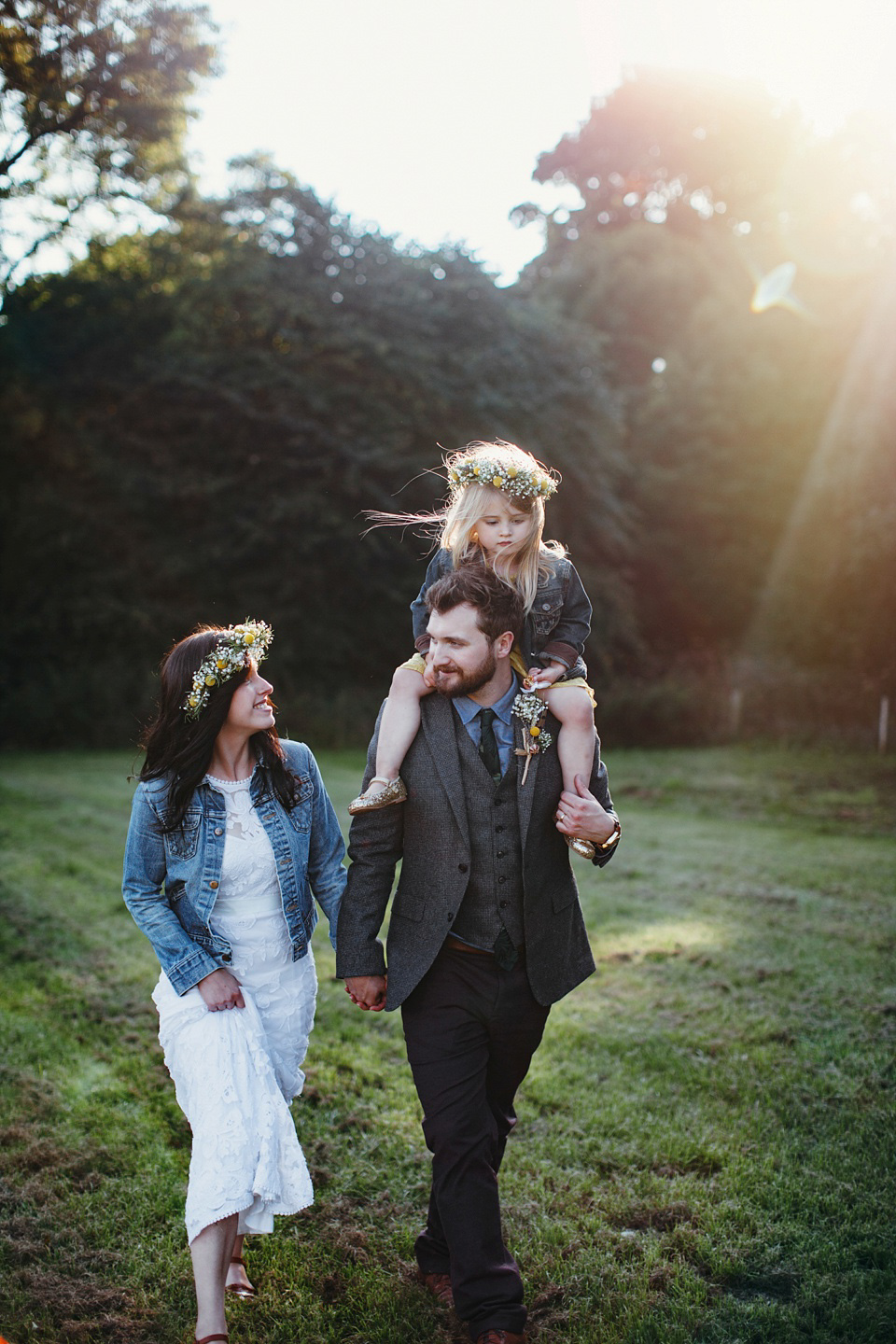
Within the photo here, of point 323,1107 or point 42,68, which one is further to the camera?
point 42,68

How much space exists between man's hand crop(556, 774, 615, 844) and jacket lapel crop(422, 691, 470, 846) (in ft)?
0.89

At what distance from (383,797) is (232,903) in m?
0.61

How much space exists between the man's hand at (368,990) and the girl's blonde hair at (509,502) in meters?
1.16

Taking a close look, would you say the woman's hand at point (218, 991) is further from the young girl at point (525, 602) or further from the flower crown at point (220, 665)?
the flower crown at point (220, 665)

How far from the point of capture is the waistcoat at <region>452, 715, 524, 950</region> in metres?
2.98

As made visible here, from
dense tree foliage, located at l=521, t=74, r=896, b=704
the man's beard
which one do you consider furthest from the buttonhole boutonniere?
dense tree foliage, located at l=521, t=74, r=896, b=704

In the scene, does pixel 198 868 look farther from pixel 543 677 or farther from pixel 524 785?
pixel 543 677

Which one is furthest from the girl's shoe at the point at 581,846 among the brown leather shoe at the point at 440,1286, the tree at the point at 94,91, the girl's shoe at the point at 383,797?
the tree at the point at 94,91

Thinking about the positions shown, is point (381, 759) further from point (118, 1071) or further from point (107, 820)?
point (107, 820)

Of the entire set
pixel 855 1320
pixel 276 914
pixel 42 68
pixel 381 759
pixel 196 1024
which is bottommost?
pixel 855 1320

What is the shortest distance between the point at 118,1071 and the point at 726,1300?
2.89 meters

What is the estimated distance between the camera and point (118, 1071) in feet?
16.1

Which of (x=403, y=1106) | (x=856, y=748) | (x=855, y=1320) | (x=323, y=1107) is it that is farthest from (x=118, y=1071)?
(x=856, y=748)

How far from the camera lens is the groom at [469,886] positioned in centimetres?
294
